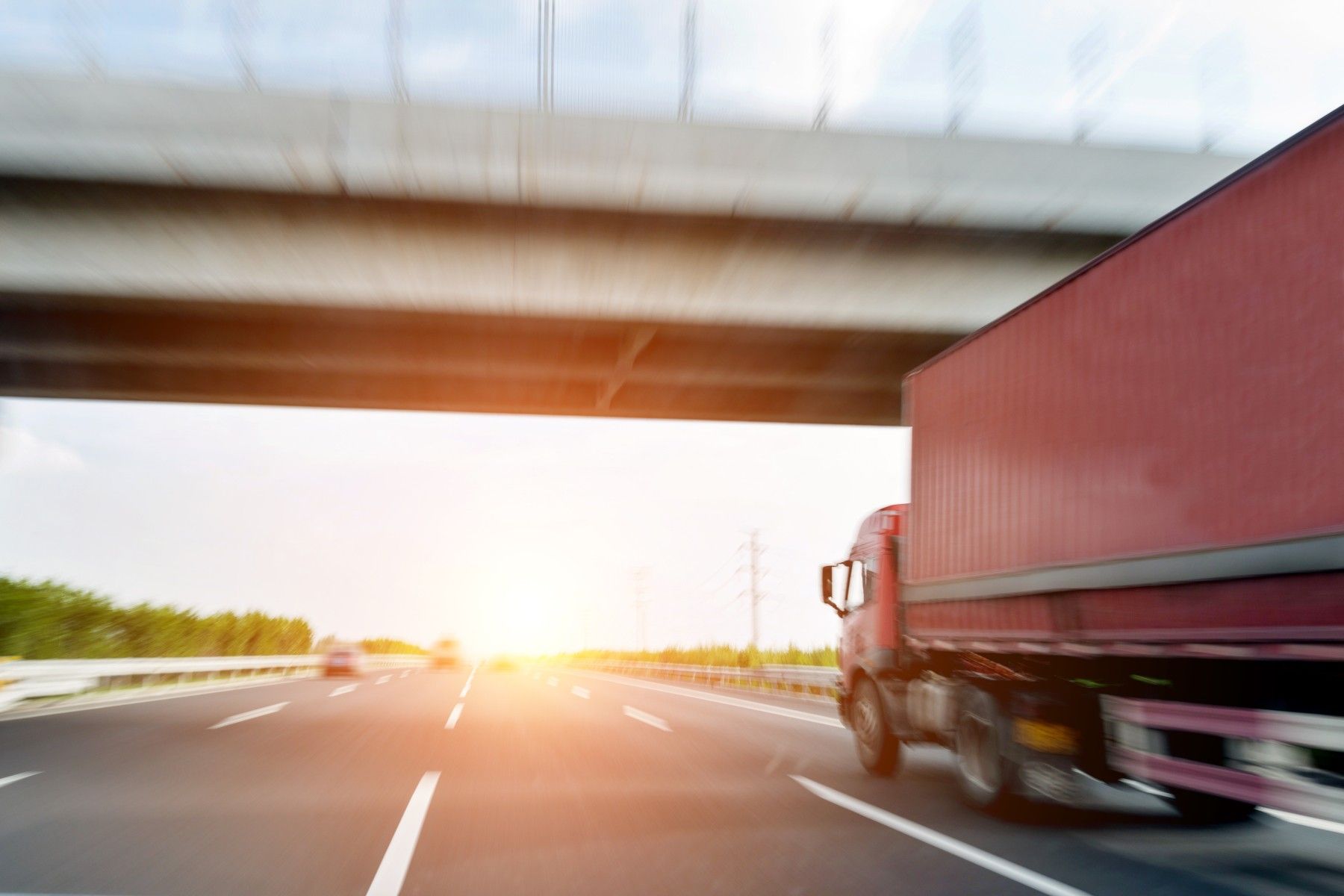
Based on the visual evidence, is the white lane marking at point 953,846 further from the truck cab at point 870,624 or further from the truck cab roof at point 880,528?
the truck cab roof at point 880,528

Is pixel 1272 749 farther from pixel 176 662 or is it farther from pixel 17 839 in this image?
pixel 176 662

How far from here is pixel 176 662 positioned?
1008 inches

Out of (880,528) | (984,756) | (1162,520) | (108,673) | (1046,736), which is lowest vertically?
(108,673)

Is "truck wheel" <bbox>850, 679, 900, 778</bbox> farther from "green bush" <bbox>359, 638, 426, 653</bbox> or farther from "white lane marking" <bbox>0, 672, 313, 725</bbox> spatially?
"green bush" <bbox>359, 638, 426, 653</bbox>

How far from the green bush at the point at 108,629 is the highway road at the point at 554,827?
16298 millimetres

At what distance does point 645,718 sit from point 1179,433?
1196 centimetres

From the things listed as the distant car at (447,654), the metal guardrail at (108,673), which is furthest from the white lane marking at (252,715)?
the distant car at (447,654)

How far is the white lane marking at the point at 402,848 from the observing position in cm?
529

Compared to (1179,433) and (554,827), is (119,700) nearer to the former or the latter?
(554,827)

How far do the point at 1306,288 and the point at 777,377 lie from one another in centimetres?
1361

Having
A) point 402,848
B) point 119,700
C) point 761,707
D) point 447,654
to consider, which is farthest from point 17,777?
point 447,654

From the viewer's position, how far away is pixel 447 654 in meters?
45.0

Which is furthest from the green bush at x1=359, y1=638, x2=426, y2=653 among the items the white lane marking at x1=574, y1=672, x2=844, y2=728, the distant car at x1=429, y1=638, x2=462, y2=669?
the white lane marking at x1=574, y1=672, x2=844, y2=728

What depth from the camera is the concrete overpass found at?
43.3ft
